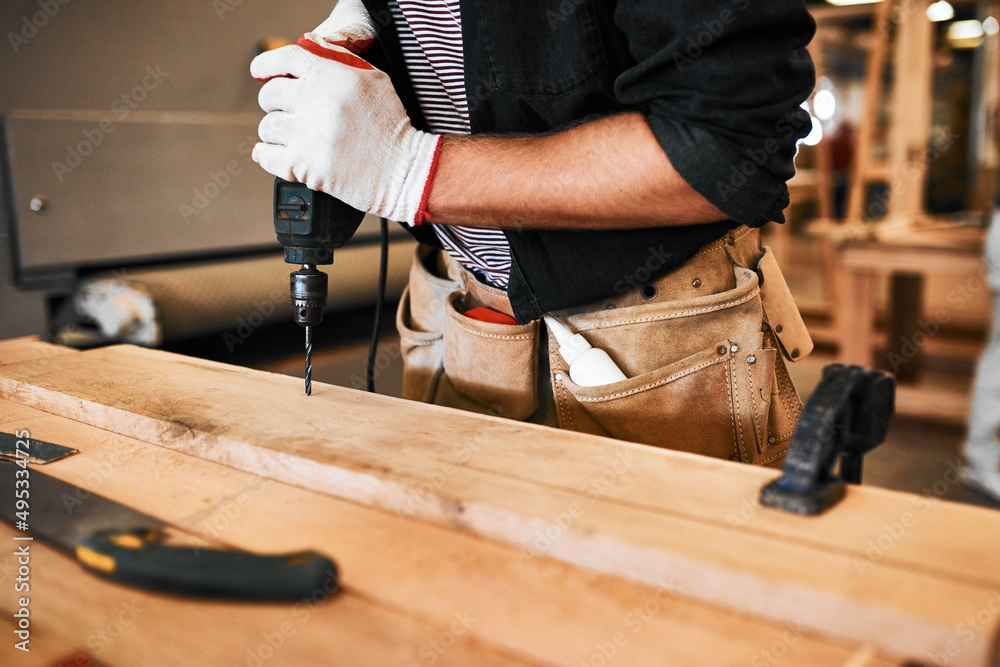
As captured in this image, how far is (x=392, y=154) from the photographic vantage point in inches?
36.9

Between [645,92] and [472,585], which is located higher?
[645,92]

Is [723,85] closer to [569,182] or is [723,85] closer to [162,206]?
[569,182]

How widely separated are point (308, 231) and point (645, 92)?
0.46 metres

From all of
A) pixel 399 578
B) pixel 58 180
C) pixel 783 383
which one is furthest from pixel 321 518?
pixel 58 180

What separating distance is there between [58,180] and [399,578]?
1.58 metres

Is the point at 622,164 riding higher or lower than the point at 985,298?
higher

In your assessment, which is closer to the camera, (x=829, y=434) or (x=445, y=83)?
(x=829, y=434)

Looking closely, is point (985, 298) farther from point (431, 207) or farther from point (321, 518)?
point (321, 518)

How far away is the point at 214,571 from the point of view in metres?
0.54

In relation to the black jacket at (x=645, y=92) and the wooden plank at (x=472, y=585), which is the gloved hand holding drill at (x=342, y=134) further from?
the wooden plank at (x=472, y=585)

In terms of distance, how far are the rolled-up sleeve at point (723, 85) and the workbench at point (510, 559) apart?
330 millimetres

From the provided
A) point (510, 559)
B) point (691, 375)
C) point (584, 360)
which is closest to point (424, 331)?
point (584, 360)

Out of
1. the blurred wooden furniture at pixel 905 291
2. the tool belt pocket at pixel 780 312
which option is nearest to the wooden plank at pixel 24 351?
the tool belt pocket at pixel 780 312

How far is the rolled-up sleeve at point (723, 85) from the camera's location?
2.53ft
